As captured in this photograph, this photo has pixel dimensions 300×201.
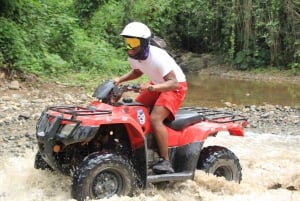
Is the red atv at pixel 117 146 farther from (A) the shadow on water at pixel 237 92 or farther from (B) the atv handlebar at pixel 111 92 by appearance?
(A) the shadow on water at pixel 237 92

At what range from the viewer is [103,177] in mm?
5648

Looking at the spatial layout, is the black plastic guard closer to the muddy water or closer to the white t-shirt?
the white t-shirt

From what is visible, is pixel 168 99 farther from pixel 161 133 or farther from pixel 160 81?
pixel 161 133

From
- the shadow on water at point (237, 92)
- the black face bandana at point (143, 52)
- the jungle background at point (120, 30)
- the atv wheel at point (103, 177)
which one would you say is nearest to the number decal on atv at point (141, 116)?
the atv wheel at point (103, 177)

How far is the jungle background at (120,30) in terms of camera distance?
46.3 feet

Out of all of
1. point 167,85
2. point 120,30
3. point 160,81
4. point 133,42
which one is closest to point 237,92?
point 120,30

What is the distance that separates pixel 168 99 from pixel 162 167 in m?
0.75

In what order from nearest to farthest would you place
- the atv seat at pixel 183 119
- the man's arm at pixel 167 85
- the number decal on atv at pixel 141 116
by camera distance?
the man's arm at pixel 167 85 < the number decal on atv at pixel 141 116 < the atv seat at pixel 183 119

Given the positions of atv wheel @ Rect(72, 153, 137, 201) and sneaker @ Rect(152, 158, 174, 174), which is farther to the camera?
sneaker @ Rect(152, 158, 174, 174)

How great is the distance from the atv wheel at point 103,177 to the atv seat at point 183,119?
0.77 metres

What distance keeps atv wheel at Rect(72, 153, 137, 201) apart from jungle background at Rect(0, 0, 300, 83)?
7934 millimetres

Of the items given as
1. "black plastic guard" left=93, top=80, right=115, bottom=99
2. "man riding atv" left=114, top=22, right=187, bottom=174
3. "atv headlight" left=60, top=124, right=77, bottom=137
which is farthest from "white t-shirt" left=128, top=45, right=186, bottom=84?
"atv headlight" left=60, top=124, right=77, bottom=137

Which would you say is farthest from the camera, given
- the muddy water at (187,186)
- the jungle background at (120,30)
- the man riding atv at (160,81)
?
the jungle background at (120,30)

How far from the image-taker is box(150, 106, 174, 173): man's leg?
596cm
